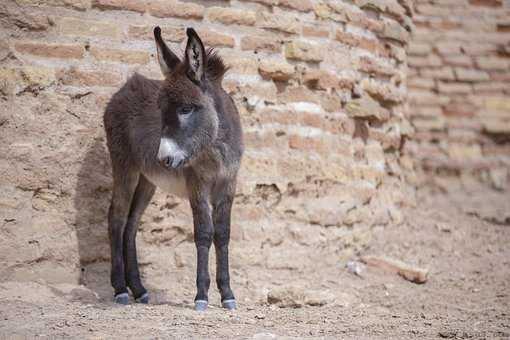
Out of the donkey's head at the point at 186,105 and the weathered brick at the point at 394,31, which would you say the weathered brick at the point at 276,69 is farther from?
the weathered brick at the point at 394,31

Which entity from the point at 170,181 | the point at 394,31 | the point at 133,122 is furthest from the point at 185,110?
the point at 394,31

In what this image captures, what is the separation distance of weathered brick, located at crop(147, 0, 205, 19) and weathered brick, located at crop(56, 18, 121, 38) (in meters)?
0.32

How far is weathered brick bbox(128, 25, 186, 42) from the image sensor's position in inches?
226

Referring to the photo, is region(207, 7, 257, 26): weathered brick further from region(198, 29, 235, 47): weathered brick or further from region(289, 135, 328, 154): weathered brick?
region(289, 135, 328, 154): weathered brick

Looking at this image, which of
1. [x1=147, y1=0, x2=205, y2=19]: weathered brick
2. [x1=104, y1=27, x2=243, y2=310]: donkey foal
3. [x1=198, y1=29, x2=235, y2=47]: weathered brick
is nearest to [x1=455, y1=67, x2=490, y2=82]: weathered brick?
[x1=198, y1=29, x2=235, y2=47]: weathered brick

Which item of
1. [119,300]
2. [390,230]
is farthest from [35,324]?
A: [390,230]

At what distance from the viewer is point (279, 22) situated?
20.4 feet

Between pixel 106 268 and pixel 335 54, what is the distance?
259cm

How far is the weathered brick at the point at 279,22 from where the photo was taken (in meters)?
6.17

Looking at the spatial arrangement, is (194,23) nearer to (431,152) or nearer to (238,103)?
(238,103)

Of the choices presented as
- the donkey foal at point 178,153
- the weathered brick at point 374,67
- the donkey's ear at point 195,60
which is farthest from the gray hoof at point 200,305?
the weathered brick at point 374,67

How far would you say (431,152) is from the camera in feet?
28.4

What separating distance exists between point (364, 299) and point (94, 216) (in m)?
2.15

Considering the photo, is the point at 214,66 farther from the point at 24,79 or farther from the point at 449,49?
the point at 449,49
